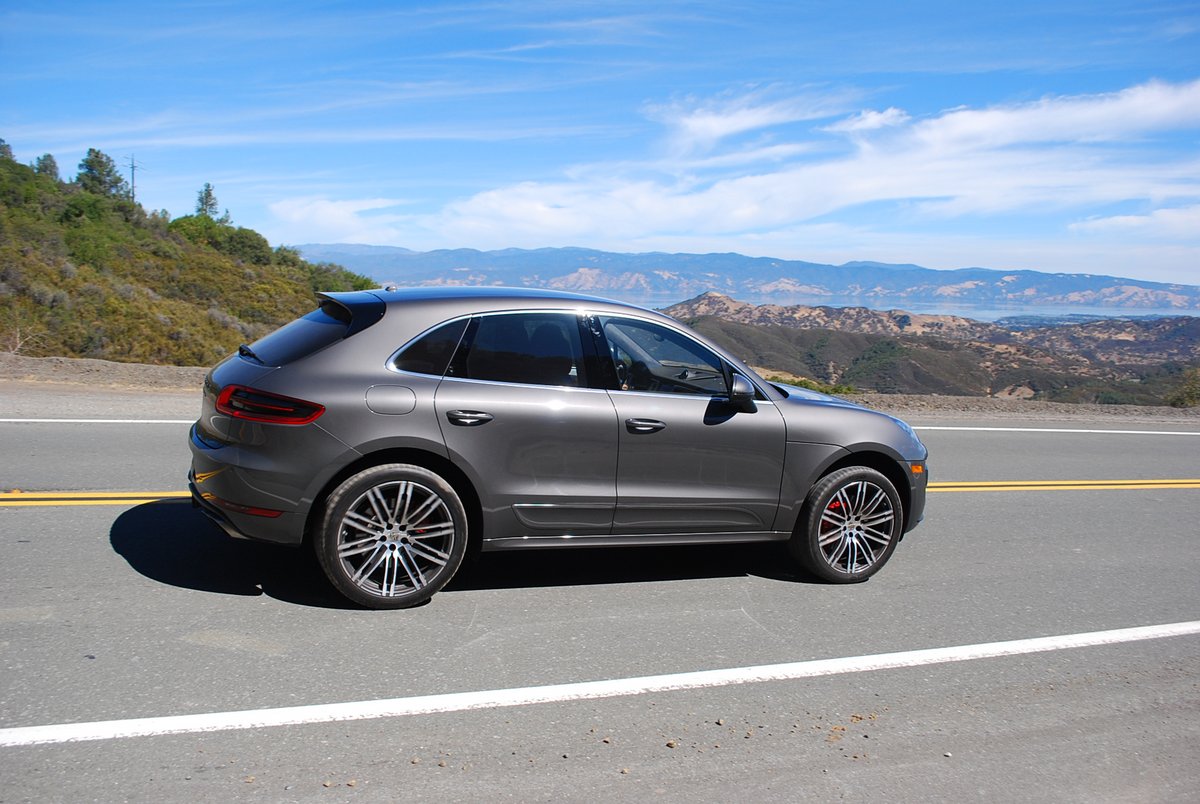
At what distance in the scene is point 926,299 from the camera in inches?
7210

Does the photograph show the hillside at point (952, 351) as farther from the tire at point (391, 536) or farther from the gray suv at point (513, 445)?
the tire at point (391, 536)

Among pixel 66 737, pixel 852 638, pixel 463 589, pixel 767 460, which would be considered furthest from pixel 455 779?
pixel 767 460

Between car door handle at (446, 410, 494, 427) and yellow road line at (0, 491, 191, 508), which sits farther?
yellow road line at (0, 491, 191, 508)

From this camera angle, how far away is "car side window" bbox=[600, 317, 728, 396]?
5.72 meters

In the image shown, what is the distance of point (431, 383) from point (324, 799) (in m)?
2.40

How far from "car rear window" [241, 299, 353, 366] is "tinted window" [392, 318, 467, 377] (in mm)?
369

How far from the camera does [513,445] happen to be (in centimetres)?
529

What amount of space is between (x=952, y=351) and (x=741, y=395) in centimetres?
6174

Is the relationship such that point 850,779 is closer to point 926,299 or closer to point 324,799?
point 324,799

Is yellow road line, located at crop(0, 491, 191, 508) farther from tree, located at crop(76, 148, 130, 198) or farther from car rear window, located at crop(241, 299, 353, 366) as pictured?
tree, located at crop(76, 148, 130, 198)

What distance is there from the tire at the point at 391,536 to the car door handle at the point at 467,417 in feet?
1.03

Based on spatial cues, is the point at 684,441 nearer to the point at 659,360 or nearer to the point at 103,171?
the point at 659,360

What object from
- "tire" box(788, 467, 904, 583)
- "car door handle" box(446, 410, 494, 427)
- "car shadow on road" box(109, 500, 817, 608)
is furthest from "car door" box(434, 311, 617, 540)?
"tire" box(788, 467, 904, 583)

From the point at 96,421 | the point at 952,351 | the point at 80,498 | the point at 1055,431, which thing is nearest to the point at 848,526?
the point at 80,498
